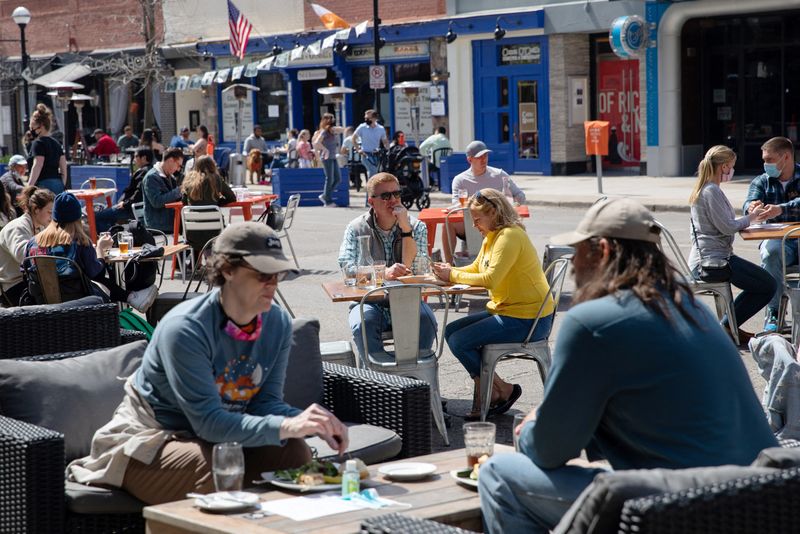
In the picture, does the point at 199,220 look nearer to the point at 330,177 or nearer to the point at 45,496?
the point at 45,496

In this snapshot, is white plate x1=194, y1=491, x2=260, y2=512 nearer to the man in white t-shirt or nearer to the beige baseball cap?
the beige baseball cap

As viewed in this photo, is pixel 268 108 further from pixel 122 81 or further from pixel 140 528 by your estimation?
pixel 140 528

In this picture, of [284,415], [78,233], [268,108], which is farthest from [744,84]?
[284,415]

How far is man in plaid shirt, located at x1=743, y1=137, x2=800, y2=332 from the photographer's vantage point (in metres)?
10.3

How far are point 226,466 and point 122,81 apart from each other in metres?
40.9

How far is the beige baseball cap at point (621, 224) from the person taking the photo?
369cm

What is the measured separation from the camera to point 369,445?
514cm

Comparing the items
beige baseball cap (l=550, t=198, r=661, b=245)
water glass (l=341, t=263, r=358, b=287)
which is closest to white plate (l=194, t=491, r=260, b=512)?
beige baseball cap (l=550, t=198, r=661, b=245)

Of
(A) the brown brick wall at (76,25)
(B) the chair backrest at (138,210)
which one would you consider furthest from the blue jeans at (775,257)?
(A) the brown brick wall at (76,25)

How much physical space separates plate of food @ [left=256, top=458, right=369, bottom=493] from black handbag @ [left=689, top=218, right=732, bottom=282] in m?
6.07

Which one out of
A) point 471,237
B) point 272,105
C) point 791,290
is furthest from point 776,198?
point 272,105

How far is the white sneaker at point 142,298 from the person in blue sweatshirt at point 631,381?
613cm

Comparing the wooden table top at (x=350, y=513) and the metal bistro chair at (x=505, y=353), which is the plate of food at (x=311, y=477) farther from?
the metal bistro chair at (x=505, y=353)

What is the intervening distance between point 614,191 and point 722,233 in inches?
614
